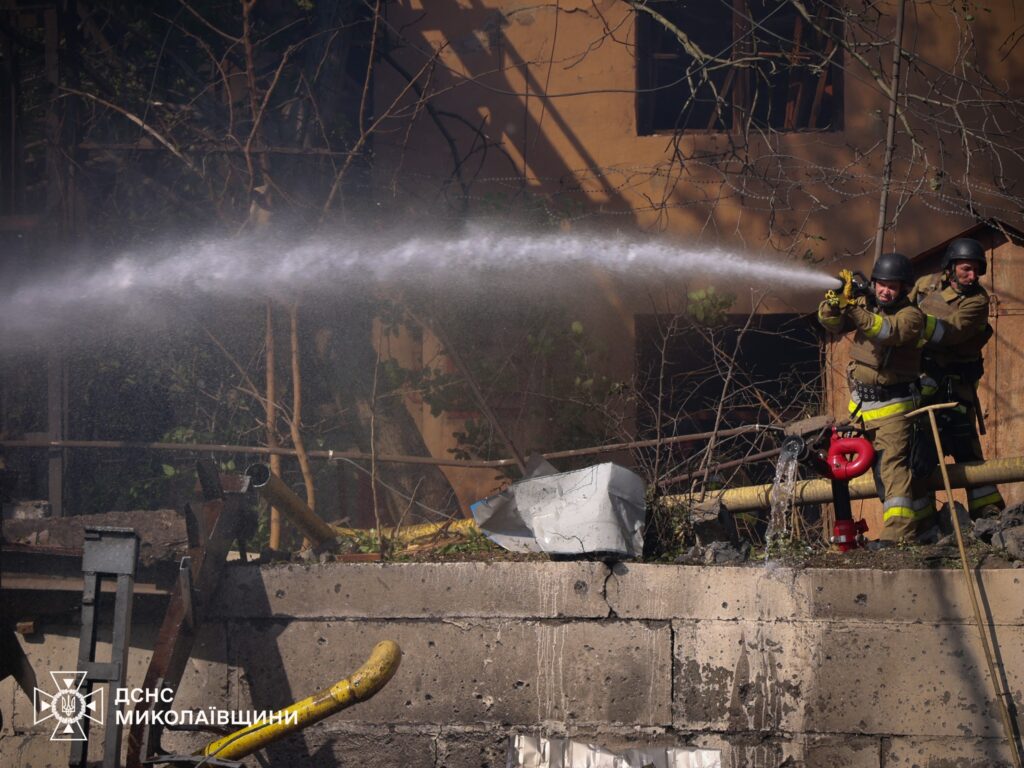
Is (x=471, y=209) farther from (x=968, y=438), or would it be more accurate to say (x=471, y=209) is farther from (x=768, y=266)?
(x=968, y=438)

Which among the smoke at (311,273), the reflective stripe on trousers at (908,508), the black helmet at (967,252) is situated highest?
→ the smoke at (311,273)

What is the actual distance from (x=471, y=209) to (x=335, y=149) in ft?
4.09

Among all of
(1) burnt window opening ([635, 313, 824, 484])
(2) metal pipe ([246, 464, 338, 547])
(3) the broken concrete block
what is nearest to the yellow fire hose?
(2) metal pipe ([246, 464, 338, 547])

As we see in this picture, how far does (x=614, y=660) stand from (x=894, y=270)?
8.34ft

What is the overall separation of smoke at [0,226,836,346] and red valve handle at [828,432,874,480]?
2257mm

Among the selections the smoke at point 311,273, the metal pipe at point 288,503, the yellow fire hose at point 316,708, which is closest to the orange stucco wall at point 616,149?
the smoke at point 311,273

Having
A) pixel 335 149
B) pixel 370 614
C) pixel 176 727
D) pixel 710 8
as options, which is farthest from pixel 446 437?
pixel 710 8

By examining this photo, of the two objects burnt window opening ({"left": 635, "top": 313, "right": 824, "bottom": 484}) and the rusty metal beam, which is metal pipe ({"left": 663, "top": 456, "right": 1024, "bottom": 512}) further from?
the rusty metal beam

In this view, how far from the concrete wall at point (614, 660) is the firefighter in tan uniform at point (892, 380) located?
2.53 feet

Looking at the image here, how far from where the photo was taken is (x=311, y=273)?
7973 mm

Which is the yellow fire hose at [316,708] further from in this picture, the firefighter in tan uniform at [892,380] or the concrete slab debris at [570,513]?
the firefighter in tan uniform at [892,380]

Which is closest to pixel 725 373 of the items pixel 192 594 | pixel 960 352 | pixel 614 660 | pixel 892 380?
pixel 960 352

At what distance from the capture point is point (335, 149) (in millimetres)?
8633

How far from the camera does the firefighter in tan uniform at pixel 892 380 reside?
5.57 metres
